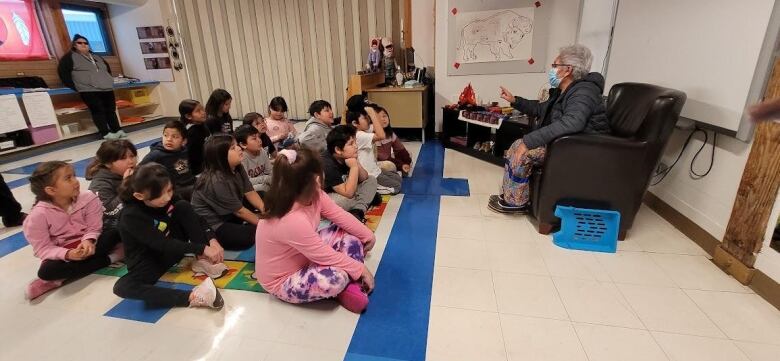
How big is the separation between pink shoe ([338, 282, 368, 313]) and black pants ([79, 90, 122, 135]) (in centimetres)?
516

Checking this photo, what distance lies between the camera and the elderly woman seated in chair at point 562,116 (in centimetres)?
193

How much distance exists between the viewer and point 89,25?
17.7 feet

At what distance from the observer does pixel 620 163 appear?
6.07 feet

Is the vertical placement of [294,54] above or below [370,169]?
above

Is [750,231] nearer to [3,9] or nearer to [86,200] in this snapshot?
[86,200]

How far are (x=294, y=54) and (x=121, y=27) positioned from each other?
2.90 meters

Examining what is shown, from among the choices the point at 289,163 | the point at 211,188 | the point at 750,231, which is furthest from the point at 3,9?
the point at 750,231

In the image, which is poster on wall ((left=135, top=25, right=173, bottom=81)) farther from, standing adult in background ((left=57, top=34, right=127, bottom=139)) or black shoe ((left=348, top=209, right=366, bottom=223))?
black shoe ((left=348, top=209, right=366, bottom=223))

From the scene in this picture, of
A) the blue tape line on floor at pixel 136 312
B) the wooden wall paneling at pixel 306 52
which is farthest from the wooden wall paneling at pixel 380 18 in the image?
the blue tape line on floor at pixel 136 312

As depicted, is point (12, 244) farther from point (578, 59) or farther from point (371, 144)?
point (578, 59)

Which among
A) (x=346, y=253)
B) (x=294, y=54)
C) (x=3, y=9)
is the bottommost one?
(x=346, y=253)

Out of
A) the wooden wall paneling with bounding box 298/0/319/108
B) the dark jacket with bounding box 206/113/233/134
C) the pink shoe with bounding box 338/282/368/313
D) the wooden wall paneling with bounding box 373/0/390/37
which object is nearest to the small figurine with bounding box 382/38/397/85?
the wooden wall paneling with bounding box 373/0/390/37

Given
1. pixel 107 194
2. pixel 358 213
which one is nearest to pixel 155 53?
pixel 107 194

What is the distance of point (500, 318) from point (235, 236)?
141 cm
